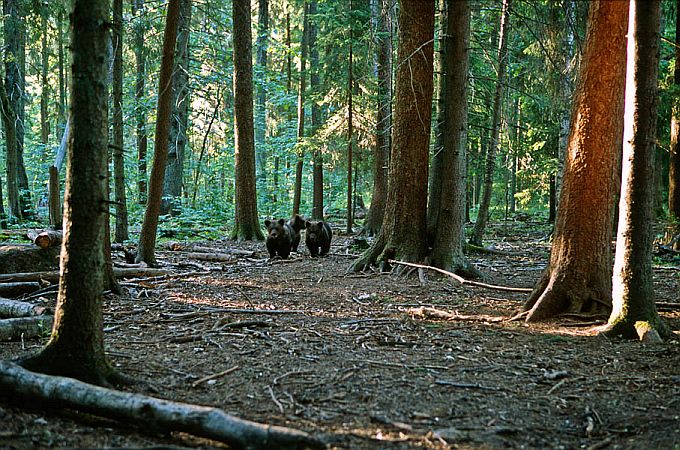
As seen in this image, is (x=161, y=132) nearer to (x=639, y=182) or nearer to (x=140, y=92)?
(x=639, y=182)

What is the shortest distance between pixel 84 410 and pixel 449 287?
7488 millimetres

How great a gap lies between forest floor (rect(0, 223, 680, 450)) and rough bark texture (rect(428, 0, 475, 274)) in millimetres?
1683

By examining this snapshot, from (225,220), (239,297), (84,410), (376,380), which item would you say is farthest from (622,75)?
(225,220)

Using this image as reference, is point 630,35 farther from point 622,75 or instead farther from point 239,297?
point 239,297

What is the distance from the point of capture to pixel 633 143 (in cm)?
632

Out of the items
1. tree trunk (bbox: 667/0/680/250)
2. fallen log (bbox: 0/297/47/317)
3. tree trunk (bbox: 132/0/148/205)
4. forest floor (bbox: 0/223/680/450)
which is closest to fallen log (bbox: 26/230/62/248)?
forest floor (bbox: 0/223/680/450)

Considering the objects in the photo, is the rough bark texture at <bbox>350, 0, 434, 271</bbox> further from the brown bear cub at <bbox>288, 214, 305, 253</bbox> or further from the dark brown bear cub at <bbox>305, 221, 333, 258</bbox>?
the brown bear cub at <bbox>288, 214, 305, 253</bbox>

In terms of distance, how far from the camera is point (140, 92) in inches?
828

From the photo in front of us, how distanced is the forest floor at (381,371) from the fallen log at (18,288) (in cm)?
77

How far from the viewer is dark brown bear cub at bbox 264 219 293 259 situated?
595 inches

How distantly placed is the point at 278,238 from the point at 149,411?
37.8ft

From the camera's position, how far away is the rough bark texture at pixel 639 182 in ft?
20.2

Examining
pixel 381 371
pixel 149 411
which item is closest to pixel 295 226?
pixel 381 371

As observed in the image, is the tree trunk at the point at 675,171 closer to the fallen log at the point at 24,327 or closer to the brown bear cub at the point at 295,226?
the brown bear cub at the point at 295,226
